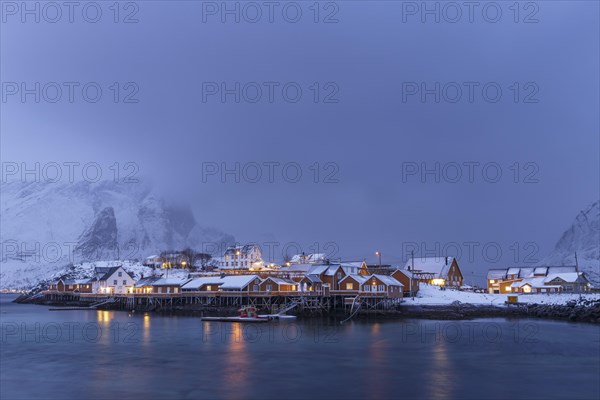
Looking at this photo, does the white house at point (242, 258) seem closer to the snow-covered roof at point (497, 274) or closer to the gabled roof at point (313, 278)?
the gabled roof at point (313, 278)

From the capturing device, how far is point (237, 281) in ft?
267

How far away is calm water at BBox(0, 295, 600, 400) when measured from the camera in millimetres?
28062

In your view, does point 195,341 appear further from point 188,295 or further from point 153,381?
point 188,295

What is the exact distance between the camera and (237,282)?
3187 inches

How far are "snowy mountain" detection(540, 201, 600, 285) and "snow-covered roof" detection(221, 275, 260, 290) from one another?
96.0m

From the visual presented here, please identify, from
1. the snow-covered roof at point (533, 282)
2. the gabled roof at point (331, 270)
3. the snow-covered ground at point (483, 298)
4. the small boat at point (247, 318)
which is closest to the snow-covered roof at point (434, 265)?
the snow-covered roof at point (533, 282)

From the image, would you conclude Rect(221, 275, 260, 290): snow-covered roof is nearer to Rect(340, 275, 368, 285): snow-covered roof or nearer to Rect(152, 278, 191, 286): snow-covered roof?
Rect(152, 278, 191, 286): snow-covered roof

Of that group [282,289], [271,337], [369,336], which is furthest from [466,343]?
[282,289]

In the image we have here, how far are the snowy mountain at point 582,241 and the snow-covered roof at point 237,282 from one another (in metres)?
96.0

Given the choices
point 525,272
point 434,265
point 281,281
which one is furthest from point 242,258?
point 525,272

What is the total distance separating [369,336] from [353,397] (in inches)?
895

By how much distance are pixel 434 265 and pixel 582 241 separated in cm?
8524

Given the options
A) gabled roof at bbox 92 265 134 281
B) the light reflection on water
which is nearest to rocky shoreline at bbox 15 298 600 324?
the light reflection on water

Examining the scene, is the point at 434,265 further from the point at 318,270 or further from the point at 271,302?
the point at 271,302
